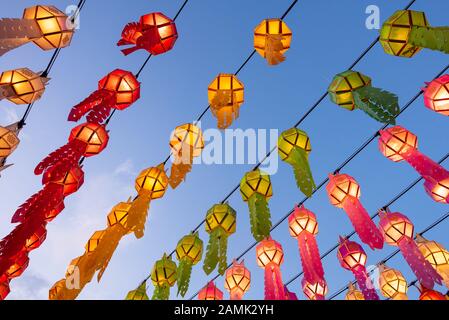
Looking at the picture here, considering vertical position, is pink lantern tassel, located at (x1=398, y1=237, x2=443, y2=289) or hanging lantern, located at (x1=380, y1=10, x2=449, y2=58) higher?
hanging lantern, located at (x1=380, y1=10, x2=449, y2=58)

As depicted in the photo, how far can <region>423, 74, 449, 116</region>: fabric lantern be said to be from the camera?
4.44 metres

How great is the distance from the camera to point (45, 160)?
13.4 ft

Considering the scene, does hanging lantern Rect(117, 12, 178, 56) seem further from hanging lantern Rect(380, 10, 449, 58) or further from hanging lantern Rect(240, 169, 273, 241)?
hanging lantern Rect(380, 10, 449, 58)

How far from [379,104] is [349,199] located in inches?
52.1

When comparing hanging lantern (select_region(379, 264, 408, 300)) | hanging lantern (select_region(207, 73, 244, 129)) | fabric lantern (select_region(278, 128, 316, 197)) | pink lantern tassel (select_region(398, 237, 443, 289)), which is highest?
hanging lantern (select_region(207, 73, 244, 129))

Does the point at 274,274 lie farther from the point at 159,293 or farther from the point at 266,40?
the point at 266,40

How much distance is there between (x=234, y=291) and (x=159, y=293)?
40.0 inches

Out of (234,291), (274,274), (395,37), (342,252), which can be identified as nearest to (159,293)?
(234,291)

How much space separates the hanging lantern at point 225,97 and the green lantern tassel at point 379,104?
1197 mm

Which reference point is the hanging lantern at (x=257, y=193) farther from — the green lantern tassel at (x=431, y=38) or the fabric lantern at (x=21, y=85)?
the fabric lantern at (x=21, y=85)

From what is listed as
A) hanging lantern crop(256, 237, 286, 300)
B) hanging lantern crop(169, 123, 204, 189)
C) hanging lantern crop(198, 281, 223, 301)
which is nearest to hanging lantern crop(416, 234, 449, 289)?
hanging lantern crop(256, 237, 286, 300)

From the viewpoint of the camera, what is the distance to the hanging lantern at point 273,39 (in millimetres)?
4359

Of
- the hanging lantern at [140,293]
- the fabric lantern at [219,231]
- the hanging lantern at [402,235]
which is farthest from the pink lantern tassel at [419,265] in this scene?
the hanging lantern at [140,293]

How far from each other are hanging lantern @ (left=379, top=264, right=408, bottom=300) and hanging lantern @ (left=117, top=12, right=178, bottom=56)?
4.11m
